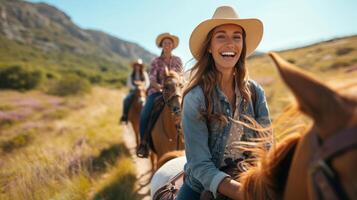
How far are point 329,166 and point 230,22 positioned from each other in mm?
1641

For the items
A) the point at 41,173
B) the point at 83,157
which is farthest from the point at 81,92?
the point at 41,173

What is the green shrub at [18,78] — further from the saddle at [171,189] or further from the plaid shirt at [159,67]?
the saddle at [171,189]

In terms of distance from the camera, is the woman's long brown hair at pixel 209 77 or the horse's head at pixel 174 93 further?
the horse's head at pixel 174 93

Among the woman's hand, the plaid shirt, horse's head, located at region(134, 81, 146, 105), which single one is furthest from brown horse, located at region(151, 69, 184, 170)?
the woman's hand

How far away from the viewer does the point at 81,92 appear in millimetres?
34125

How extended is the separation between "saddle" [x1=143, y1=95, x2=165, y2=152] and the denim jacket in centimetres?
368

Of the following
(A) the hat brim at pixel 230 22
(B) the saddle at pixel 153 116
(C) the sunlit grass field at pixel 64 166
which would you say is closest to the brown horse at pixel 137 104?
(C) the sunlit grass field at pixel 64 166

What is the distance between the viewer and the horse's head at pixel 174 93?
548cm

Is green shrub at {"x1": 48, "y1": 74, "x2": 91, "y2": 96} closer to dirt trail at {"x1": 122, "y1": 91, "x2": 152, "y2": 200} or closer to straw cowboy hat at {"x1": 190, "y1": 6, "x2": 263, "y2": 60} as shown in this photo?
dirt trail at {"x1": 122, "y1": 91, "x2": 152, "y2": 200}

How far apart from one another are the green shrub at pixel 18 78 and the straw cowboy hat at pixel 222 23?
1346 inches

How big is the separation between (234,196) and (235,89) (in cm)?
88

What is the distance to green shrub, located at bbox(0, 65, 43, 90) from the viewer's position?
A: 3375 centimetres

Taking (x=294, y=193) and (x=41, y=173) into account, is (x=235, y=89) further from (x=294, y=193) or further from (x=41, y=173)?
(x=41, y=173)

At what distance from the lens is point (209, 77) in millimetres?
2502
